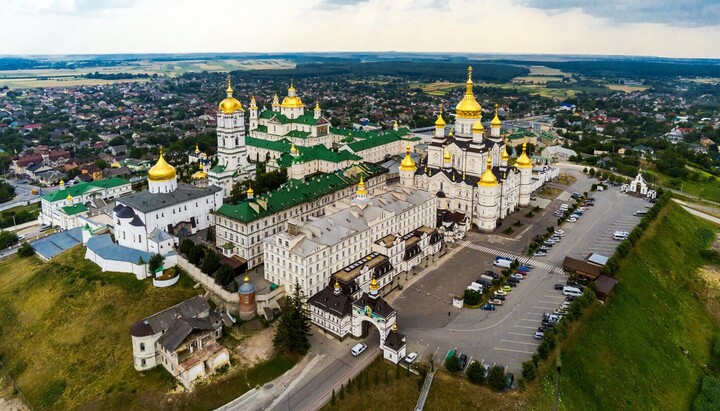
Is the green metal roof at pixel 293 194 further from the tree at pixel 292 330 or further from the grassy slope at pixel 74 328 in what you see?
the tree at pixel 292 330

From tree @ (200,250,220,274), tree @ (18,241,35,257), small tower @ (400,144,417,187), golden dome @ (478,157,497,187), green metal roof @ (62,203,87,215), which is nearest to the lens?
tree @ (200,250,220,274)

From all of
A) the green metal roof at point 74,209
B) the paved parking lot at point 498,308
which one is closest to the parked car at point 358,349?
the paved parking lot at point 498,308

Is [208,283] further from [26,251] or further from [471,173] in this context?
[471,173]

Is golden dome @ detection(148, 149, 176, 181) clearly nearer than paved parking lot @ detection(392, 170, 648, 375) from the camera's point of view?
No

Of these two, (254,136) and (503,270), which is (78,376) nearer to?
(503,270)

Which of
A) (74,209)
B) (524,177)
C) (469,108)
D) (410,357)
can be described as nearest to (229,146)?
(74,209)

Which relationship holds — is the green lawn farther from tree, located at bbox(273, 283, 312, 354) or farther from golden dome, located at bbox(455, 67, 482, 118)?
golden dome, located at bbox(455, 67, 482, 118)

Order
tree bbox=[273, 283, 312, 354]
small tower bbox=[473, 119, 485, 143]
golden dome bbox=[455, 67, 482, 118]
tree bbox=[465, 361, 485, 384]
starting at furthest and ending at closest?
golden dome bbox=[455, 67, 482, 118] → small tower bbox=[473, 119, 485, 143] → tree bbox=[273, 283, 312, 354] → tree bbox=[465, 361, 485, 384]

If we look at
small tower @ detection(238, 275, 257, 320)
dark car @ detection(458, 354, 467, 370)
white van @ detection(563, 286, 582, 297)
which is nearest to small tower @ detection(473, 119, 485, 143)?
white van @ detection(563, 286, 582, 297)
